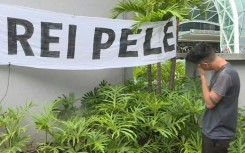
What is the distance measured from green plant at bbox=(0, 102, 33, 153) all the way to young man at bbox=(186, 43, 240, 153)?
2500 mm

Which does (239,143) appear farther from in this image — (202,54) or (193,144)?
(202,54)

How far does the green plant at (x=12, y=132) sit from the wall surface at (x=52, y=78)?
0.30 metres

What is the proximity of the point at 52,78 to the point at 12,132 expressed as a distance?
3.78ft

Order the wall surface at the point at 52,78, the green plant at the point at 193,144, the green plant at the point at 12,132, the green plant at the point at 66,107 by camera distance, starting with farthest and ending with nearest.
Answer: the green plant at the point at 66,107, the wall surface at the point at 52,78, the green plant at the point at 193,144, the green plant at the point at 12,132

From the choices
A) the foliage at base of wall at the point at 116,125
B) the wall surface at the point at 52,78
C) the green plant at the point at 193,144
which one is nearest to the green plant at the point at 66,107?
the foliage at base of wall at the point at 116,125

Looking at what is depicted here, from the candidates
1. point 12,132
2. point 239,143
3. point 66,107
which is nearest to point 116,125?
point 66,107

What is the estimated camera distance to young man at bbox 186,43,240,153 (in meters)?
3.67

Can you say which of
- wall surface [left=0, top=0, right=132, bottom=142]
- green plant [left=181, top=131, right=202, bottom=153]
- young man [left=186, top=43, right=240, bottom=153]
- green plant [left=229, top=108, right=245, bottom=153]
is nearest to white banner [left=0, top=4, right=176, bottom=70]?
wall surface [left=0, top=0, right=132, bottom=142]

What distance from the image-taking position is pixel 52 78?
18.9 feet

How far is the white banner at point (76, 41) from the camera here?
510 cm

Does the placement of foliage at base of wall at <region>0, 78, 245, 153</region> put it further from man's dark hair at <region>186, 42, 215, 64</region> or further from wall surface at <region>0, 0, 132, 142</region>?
man's dark hair at <region>186, 42, 215, 64</region>

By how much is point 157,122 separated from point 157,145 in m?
0.34

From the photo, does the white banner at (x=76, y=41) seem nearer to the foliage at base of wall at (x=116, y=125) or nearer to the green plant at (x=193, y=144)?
the foliage at base of wall at (x=116, y=125)

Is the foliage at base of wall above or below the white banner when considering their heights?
below
